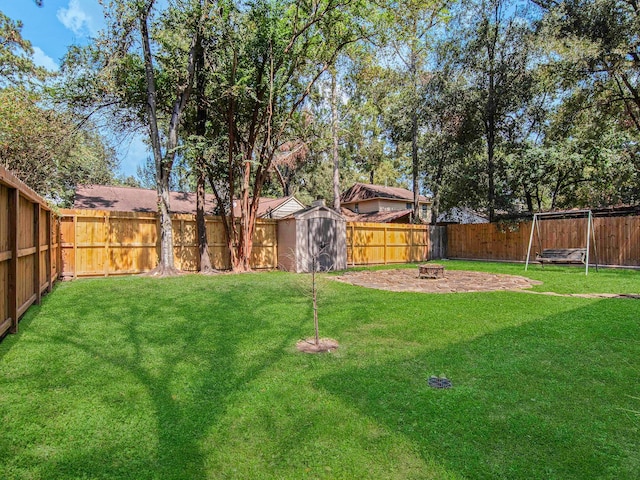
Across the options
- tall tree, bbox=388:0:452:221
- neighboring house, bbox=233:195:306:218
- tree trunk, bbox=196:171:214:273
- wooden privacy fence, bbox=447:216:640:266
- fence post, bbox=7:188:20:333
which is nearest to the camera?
fence post, bbox=7:188:20:333

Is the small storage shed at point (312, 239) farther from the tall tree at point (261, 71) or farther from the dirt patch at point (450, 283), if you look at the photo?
A: the dirt patch at point (450, 283)

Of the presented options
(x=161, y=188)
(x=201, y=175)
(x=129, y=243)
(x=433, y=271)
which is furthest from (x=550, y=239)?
(x=129, y=243)

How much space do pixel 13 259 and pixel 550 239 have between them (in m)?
15.6

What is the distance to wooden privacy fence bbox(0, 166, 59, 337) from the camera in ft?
12.4

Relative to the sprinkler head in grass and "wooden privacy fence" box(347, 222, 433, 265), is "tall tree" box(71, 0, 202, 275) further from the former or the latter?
the sprinkler head in grass

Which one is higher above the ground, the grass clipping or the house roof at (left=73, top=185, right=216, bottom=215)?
the house roof at (left=73, top=185, right=216, bottom=215)

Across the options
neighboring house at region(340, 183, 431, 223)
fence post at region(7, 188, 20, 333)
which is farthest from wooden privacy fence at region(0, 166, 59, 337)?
neighboring house at region(340, 183, 431, 223)

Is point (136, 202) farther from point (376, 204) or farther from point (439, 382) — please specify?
point (439, 382)

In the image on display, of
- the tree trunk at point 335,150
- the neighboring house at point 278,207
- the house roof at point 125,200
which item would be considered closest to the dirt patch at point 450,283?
the tree trunk at point 335,150

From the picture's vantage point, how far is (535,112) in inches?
617

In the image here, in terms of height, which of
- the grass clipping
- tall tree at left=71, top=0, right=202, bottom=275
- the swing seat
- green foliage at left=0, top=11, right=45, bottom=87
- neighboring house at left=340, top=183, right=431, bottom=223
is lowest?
the grass clipping

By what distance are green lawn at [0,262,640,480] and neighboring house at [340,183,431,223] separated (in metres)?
19.4

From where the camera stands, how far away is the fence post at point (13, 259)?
4023 millimetres

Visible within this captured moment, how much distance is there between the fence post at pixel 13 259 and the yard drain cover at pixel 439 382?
14.9 ft
